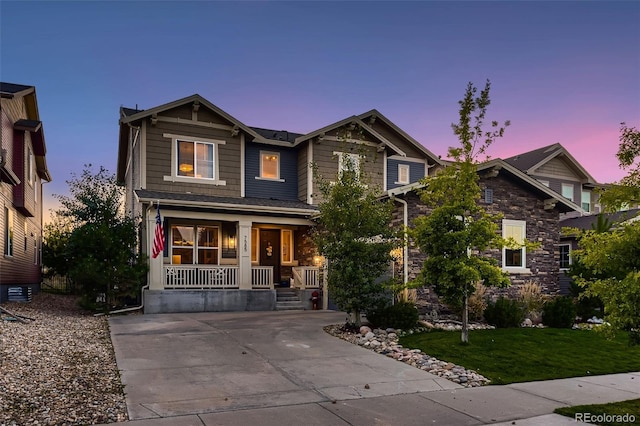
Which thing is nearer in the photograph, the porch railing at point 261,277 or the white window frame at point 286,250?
the porch railing at point 261,277

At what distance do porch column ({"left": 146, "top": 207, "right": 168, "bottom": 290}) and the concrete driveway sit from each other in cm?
311

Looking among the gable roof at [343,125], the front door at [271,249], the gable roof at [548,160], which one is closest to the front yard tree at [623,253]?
the gable roof at [343,125]

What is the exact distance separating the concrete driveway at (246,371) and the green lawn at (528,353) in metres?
1.28

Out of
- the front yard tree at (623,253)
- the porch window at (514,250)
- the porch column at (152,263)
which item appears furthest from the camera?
the porch window at (514,250)

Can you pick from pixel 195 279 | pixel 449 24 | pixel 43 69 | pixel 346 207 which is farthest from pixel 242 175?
pixel 43 69

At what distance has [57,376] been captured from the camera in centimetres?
697

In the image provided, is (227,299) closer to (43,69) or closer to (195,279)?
(195,279)

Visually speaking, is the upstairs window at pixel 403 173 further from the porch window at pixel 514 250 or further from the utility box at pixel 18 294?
the utility box at pixel 18 294

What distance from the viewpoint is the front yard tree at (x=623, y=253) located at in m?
5.68

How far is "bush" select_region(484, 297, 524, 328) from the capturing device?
1285 centimetres

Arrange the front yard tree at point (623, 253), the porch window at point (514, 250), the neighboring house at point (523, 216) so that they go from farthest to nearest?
the porch window at point (514, 250)
the neighboring house at point (523, 216)
the front yard tree at point (623, 253)

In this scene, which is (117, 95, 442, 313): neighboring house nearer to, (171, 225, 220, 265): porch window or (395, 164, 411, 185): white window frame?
(171, 225, 220, 265): porch window

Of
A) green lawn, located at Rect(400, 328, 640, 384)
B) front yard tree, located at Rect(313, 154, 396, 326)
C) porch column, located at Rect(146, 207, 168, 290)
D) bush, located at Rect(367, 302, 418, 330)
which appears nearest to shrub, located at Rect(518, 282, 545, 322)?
green lawn, located at Rect(400, 328, 640, 384)

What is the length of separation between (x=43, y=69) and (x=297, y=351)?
2258 centimetres
